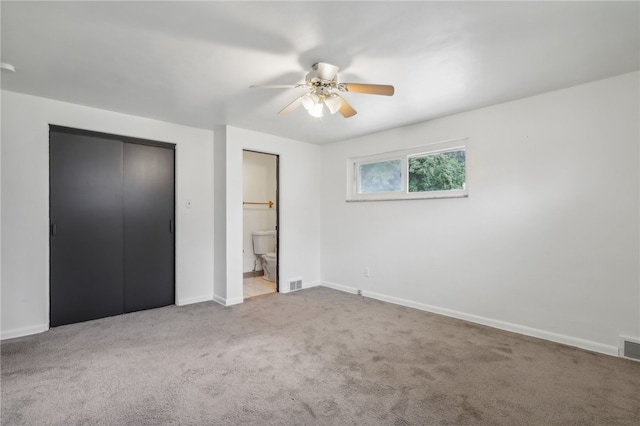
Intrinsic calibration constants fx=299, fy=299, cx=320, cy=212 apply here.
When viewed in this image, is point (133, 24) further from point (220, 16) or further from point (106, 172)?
point (106, 172)

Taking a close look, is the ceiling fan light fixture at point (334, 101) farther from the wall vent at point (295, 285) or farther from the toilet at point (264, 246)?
the toilet at point (264, 246)

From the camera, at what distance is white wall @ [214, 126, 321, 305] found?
148 inches

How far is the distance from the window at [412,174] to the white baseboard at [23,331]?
369cm

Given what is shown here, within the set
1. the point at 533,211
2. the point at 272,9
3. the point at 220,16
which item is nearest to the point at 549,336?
the point at 533,211

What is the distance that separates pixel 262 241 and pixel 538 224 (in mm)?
4014

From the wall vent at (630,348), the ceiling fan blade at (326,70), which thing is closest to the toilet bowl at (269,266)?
the ceiling fan blade at (326,70)

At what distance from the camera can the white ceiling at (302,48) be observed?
63.9 inches

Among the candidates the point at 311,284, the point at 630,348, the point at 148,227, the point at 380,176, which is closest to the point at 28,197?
the point at 148,227

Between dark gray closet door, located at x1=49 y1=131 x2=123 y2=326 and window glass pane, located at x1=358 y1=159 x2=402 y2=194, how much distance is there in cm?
305

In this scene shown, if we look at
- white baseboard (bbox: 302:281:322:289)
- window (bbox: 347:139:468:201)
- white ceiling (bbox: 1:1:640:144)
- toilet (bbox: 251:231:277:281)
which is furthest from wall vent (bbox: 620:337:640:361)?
toilet (bbox: 251:231:277:281)

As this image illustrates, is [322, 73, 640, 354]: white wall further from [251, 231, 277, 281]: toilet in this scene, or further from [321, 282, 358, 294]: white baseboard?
[251, 231, 277, 281]: toilet

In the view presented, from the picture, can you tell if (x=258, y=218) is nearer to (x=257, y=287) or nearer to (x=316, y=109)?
(x=257, y=287)

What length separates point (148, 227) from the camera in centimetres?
353

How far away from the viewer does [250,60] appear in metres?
2.12
